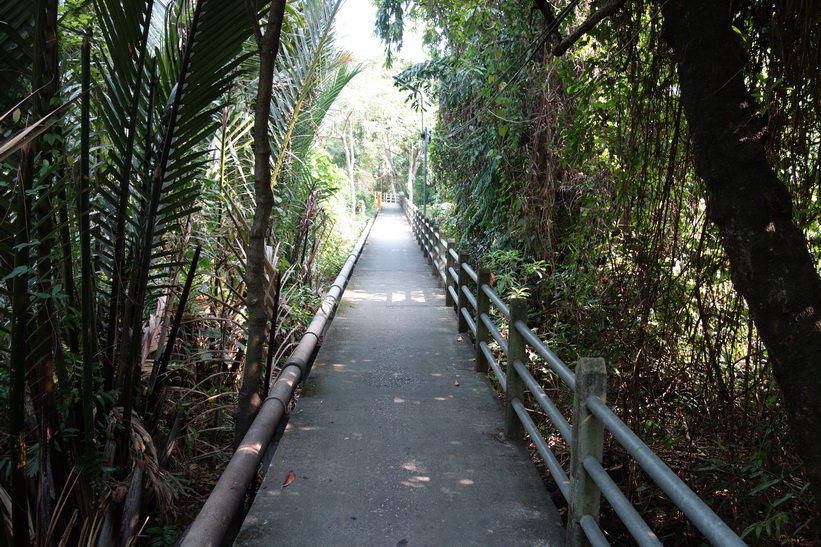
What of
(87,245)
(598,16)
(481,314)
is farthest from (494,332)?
(87,245)

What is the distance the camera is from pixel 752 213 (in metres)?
2.57

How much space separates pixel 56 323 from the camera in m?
2.96

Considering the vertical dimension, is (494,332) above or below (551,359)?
below

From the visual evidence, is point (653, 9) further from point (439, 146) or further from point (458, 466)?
point (439, 146)

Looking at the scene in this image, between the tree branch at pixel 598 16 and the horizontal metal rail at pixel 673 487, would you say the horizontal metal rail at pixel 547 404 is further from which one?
the tree branch at pixel 598 16

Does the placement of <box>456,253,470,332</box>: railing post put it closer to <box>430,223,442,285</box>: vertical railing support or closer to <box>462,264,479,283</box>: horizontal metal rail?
<box>462,264,479,283</box>: horizontal metal rail

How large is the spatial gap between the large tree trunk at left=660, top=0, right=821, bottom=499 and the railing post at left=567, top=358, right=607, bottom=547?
711mm

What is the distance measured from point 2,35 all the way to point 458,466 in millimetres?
3408

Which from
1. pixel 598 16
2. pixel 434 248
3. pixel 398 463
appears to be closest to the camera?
pixel 598 16

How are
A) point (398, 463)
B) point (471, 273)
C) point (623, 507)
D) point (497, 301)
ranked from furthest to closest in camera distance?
point (471, 273) → point (497, 301) → point (398, 463) → point (623, 507)

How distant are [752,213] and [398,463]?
8.44ft

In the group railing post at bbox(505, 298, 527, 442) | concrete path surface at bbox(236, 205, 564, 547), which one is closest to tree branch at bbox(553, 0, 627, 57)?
railing post at bbox(505, 298, 527, 442)

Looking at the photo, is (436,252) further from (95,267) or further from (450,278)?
(95,267)

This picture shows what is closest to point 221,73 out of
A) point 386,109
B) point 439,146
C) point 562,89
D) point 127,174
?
Answer: point 127,174
